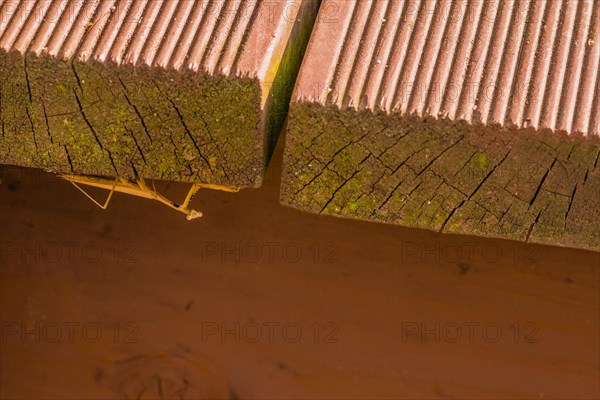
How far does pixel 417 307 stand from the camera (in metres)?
1.54

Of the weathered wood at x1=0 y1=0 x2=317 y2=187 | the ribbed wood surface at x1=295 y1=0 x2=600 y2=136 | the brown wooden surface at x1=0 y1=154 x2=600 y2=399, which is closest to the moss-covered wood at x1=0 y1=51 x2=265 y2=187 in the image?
the weathered wood at x1=0 y1=0 x2=317 y2=187

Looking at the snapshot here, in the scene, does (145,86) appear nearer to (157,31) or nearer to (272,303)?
(157,31)

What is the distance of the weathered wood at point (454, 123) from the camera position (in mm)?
1062

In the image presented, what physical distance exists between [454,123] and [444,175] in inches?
3.5

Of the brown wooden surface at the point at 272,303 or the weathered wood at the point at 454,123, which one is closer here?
the weathered wood at the point at 454,123

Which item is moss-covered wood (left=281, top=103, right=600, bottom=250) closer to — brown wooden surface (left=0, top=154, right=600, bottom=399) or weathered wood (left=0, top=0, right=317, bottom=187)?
weathered wood (left=0, top=0, right=317, bottom=187)

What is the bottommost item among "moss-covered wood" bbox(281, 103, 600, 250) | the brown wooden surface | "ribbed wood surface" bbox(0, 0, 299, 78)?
the brown wooden surface

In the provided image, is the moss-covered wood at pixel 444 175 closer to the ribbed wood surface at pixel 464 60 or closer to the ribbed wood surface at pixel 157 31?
the ribbed wood surface at pixel 464 60

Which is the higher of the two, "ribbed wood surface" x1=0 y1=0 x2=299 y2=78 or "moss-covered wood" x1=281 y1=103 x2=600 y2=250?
"ribbed wood surface" x1=0 y1=0 x2=299 y2=78

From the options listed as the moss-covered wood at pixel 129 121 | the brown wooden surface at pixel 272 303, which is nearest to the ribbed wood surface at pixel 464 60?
the moss-covered wood at pixel 129 121

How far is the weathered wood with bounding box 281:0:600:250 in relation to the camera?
106cm

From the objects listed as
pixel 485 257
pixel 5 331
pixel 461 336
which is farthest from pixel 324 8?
pixel 5 331

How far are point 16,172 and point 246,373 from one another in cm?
67

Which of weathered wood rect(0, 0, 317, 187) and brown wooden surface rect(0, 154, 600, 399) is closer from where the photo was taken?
weathered wood rect(0, 0, 317, 187)
